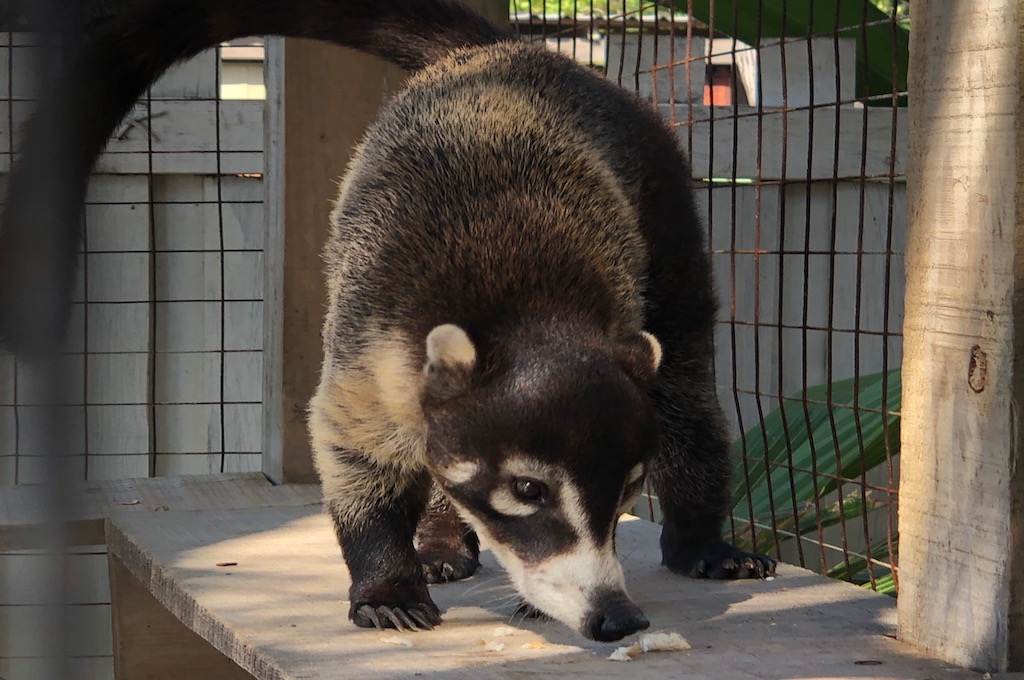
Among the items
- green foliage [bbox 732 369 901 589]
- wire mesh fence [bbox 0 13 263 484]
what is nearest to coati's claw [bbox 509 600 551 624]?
Answer: green foliage [bbox 732 369 901 589]

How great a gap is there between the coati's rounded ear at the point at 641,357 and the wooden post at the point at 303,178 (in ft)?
5.02

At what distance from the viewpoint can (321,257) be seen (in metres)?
3.91

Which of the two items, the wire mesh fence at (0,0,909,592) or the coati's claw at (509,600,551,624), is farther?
the wire mesh fence at (0,0,909,592)

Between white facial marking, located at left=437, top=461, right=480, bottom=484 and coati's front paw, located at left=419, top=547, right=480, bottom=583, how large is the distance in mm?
529

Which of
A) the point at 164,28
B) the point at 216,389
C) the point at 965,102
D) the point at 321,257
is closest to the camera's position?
the point at 965,102

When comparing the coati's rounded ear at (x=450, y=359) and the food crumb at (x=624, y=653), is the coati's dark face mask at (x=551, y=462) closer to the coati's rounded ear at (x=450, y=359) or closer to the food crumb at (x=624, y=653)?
the coati's rounded ear at (x=450, y=359)

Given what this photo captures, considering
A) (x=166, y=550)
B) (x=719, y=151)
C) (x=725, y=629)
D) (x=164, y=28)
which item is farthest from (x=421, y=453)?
(x=719, y=151)

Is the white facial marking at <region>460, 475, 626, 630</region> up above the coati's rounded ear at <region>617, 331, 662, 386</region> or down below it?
below

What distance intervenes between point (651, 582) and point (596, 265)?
0.79 meters

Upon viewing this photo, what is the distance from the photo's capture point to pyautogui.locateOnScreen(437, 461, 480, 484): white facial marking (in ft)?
8.03

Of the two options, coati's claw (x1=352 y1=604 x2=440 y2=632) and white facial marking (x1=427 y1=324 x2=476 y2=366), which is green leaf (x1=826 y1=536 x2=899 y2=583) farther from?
white facial marking (x1=427 y1=324 x2=476 y2=366)

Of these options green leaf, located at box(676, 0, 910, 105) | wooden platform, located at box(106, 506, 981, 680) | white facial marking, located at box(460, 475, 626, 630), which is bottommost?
wooden platform, located at box(106, 506, 981, 680)

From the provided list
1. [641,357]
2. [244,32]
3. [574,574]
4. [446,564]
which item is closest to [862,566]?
[446,564]

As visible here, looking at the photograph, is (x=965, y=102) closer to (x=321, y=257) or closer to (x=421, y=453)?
(x=421, y=453)
